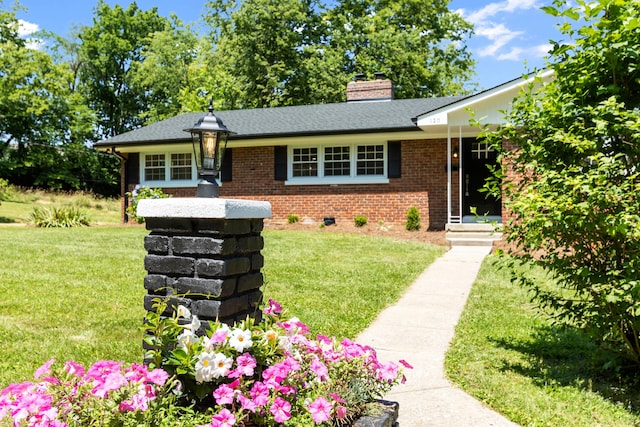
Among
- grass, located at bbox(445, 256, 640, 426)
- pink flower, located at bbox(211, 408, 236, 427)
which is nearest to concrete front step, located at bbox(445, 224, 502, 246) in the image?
grass, located at bbox(445, 256, 640, 426)

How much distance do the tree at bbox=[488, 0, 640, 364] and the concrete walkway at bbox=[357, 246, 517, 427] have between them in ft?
3.60

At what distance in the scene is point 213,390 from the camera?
8.32 ft

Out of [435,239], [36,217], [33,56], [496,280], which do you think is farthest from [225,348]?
[33,56]

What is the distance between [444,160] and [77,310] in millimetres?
11413

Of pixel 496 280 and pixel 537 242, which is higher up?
pixel 537 242

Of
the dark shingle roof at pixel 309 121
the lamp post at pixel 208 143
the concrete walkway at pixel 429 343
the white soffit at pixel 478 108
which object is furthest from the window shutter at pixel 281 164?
the lamp post at pixel 208 143

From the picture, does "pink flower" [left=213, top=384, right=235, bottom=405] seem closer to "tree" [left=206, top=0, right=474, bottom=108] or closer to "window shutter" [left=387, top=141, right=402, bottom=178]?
"window shutter" [left=387, top=141, right=402, bottom=178]

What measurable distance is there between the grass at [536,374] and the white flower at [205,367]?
6.92ft

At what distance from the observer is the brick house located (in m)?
15.0

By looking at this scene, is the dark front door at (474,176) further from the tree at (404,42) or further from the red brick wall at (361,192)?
the tree at (404,42)

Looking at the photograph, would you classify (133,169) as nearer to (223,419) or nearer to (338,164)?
(338,164)

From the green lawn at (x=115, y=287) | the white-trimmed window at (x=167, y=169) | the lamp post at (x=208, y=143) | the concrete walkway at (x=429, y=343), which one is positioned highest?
the white-trimmed window at (x=167, y=169)

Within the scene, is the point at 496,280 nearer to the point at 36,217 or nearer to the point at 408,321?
the point at 408,321

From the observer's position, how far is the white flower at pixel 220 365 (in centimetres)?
239
